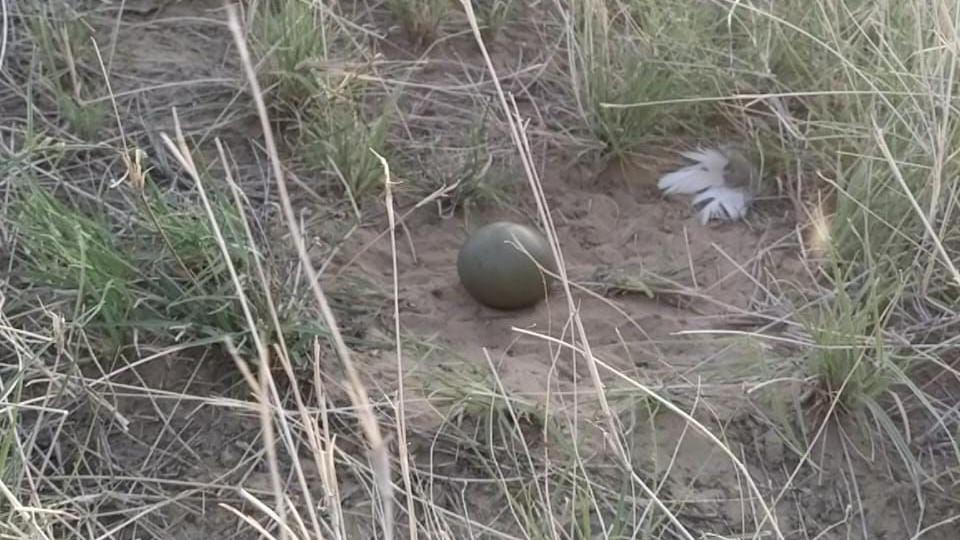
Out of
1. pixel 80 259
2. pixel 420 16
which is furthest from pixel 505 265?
pixel 420 16

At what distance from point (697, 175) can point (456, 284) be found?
1.69 ft

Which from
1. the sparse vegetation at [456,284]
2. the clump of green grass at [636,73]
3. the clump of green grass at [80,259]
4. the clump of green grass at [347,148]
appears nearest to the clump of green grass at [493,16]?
the sparse vegetation at [456,284]

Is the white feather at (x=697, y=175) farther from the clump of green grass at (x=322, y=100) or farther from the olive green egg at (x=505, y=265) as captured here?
the clump of green grass at (x=322, y=100)

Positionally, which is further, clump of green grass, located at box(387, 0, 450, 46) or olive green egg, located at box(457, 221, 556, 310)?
clump of green grass, located at box(387, 0, 450, 46)

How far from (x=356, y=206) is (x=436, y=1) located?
589mm

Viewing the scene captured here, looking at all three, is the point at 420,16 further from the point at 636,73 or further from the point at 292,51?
the point at 636,73

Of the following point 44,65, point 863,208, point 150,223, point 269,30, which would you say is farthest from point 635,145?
point 44,65

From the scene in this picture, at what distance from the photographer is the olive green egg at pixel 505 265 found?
1.92m

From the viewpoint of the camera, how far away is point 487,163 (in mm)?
2191

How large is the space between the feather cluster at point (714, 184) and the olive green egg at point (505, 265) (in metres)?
0.39

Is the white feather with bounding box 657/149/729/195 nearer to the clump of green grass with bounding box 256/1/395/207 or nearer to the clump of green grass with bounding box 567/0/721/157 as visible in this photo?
the clump of green grass with bounding box 567/0/721/157

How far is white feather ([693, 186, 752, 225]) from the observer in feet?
7.24

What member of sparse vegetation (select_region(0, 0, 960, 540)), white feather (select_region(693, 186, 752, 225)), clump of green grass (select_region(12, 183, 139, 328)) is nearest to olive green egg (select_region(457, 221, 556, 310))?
sparse vegetation (select_region(0, 0, 960, 540))

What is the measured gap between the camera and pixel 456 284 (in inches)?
80.6
